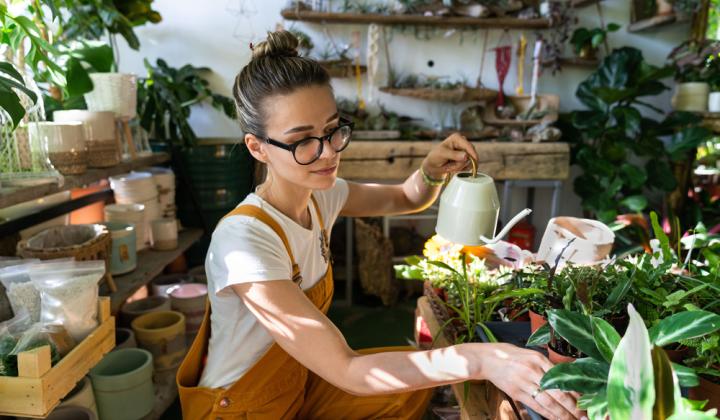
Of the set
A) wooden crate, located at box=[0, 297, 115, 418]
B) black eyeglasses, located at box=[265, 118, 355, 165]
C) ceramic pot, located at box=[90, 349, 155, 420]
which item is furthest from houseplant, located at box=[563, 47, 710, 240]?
wooden crate, located at box=[0, 297, 115, 418]

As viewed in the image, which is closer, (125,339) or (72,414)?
(72,414)

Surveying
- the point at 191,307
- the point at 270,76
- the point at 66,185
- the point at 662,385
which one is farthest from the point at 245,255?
the point at 191,307

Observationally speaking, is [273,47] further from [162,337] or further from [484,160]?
[484,160]

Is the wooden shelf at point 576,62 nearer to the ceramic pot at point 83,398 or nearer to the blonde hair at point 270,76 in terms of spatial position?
the blonde hair at point 270,76

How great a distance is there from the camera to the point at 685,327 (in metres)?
0.65

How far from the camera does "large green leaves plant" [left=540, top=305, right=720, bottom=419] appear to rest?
559 mm

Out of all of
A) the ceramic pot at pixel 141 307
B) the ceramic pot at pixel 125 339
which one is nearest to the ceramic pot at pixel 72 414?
the ceramic pot at pixel 125 339

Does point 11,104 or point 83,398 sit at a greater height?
point 11,104

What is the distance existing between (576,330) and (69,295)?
1222 mm

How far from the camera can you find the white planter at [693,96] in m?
3.11

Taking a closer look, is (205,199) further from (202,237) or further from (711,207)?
(711,207)

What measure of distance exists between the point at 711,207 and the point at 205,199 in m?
3.29

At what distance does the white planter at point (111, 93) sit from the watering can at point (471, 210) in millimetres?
1769

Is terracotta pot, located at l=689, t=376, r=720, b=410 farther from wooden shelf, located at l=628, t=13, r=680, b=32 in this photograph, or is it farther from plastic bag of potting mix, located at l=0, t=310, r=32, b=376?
wooden shelf, located at l=628, t=13, r=680, b=32
